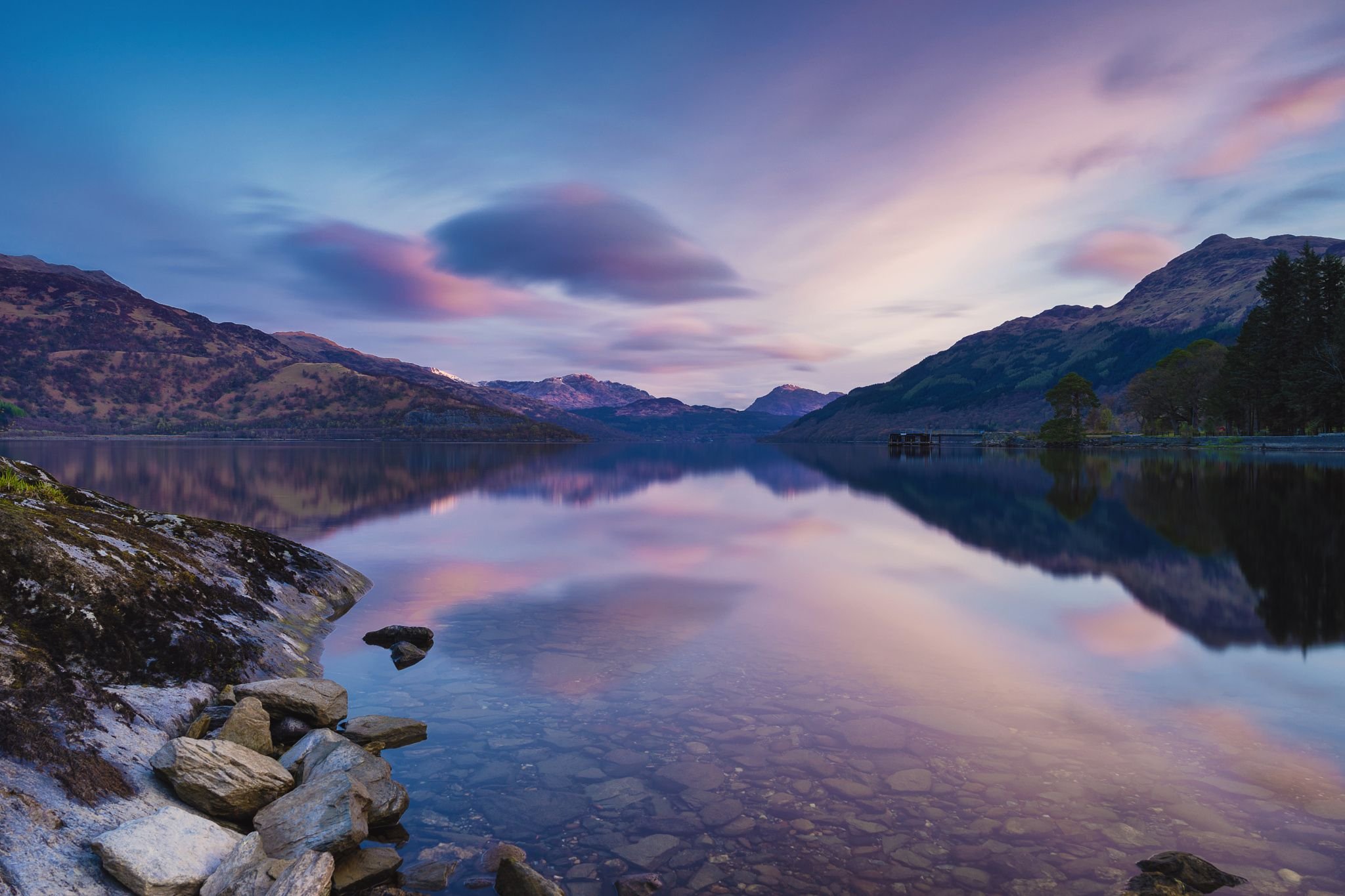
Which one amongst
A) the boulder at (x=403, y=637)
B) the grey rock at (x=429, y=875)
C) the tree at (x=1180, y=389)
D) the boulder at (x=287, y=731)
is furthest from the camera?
the tree at (x=1180, y=389)

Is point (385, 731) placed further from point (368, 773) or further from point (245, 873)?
point (245, 873)

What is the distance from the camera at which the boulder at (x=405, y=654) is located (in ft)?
56.7

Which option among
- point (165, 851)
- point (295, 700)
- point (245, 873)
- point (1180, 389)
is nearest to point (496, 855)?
point (245, 873)

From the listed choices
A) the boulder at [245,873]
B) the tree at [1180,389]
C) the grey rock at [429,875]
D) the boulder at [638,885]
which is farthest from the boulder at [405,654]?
the tree at [1180,389]

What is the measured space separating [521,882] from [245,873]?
2.92 metres

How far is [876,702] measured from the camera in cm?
1443

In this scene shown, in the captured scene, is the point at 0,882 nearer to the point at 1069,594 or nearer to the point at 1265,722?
the point at 1265,722

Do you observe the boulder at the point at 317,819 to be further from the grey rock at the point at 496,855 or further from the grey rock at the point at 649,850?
the grey rock at the point at 649,850

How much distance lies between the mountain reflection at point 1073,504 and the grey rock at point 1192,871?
13.2 m

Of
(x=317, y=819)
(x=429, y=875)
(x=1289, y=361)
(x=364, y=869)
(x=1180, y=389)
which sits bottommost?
(x=429, y=875)

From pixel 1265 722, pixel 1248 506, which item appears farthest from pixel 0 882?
pixel 1248 506

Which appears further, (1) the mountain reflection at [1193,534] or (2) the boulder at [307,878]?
(1) the mountain reflection at [1193,534]

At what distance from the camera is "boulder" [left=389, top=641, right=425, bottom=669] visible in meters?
17.3

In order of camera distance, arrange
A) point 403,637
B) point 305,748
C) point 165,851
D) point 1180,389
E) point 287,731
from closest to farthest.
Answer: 1. point 165,851
2. point 305,748
3. point 287,731
4. point 403,637
5. point 1180,389
